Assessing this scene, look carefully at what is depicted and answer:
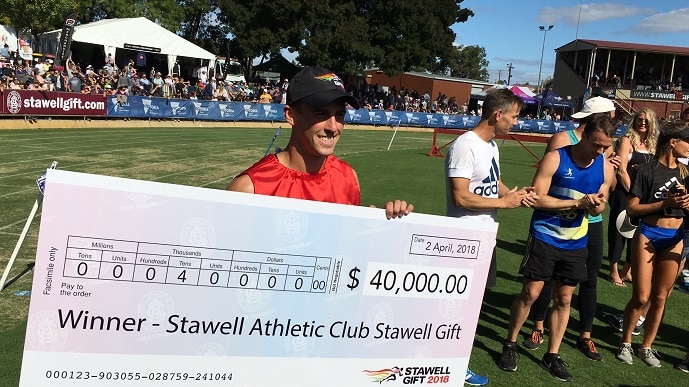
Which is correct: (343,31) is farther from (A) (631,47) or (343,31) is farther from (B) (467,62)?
(B) (467,62)

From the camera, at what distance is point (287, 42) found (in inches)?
1853

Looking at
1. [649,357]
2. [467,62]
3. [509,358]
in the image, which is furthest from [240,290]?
[467,62]

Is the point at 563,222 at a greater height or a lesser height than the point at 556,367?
greater

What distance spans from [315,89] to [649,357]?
14.4 feet

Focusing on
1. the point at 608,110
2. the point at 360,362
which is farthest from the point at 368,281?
the point at 608,110

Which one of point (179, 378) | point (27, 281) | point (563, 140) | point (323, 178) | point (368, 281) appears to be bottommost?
point (27, 281)

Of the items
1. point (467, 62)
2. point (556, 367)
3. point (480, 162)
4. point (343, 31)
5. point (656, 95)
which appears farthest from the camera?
point (467, 62)

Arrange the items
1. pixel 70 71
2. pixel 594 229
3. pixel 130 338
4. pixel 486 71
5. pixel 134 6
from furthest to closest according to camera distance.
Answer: pixel 486 71
pixel 134 6
pixel 70 71
pixel 594 229
pixel 130 338

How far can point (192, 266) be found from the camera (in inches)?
82.7

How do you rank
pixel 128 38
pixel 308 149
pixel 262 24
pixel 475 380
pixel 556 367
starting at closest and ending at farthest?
1. pixel 308 149
2. pixel 475 380
3. pixel 556 367
4. pixel 128 38
5. pixel 262 24

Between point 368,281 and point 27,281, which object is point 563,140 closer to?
point 368,281

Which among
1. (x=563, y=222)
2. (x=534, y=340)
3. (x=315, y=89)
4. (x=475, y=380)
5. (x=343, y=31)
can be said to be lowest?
(x=475, y=380)

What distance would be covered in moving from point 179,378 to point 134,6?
196 feet

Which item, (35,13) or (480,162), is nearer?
(480,162)
